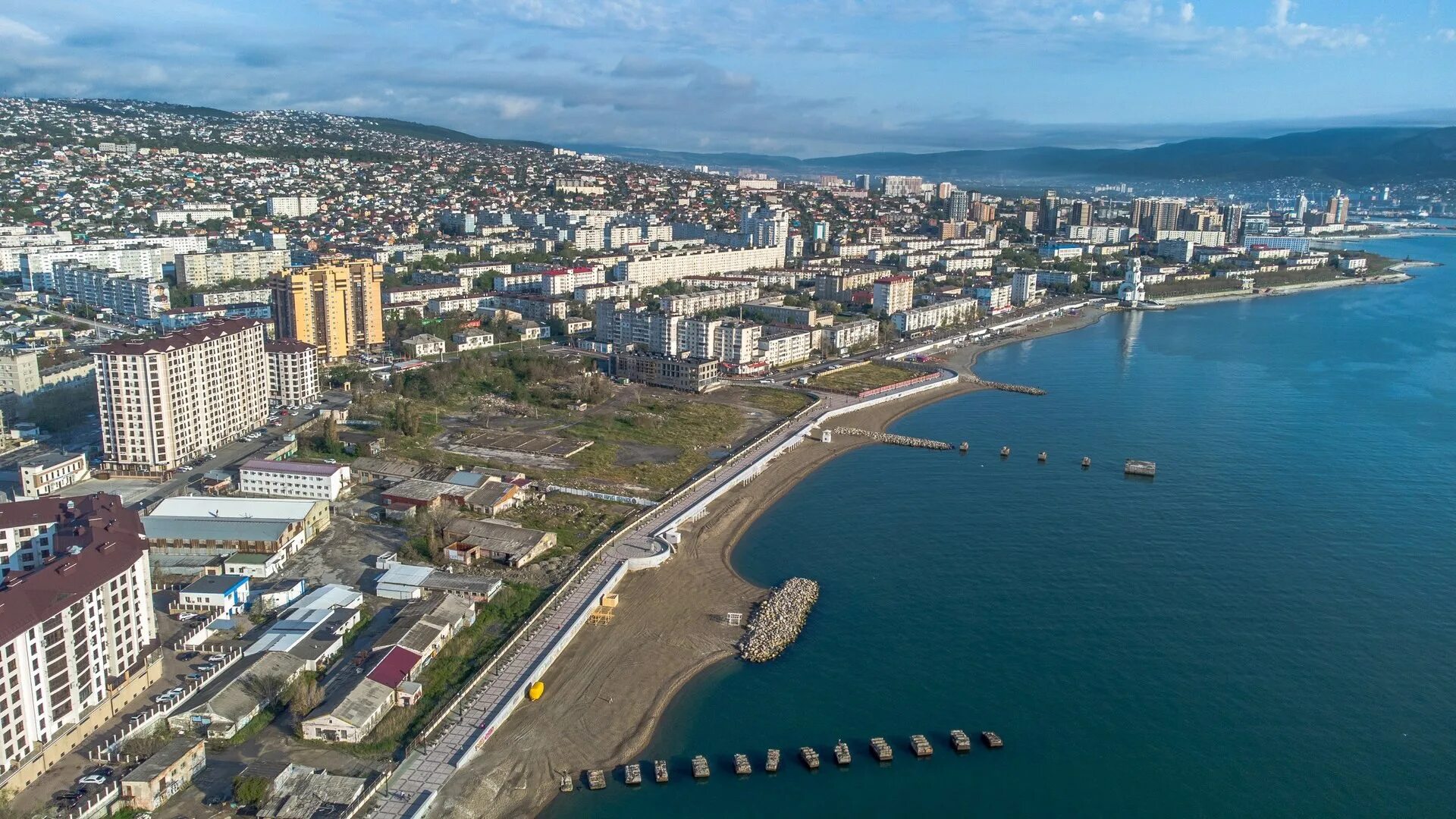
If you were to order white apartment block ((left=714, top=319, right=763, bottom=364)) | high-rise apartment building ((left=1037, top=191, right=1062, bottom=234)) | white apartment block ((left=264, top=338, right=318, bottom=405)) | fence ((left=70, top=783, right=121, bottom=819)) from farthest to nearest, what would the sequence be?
high-rise apartment building ((left=1037, top=191, right=1062, bottom=234)) → white apartment block ((left=714, top=319, right=763, bottom=364)) → white apartment block ((left=264, top=338, right=318, bottom=405)) → fence ((left=70, top=783, right=121, bottom=819))

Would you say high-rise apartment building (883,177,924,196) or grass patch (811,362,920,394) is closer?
grass patch (811,362,920,394)

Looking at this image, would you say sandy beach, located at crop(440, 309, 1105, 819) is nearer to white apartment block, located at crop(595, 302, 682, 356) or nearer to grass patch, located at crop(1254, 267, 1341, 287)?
white apartment block, located at crop(595, 302, 682, 356)

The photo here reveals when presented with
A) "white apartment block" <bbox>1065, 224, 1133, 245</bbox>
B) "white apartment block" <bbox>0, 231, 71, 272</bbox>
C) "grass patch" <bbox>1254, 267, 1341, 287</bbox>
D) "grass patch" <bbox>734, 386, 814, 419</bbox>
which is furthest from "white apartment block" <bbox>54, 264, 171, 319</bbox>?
"white apartment block" <bbox>1065, 224, 1133, 245</bbox>

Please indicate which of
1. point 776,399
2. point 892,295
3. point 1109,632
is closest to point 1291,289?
point 892,295

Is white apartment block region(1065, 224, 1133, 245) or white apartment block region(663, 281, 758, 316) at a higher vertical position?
white apartment block region(1065, 224, 1133, 245)

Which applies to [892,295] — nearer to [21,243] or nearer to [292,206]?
[292,206]

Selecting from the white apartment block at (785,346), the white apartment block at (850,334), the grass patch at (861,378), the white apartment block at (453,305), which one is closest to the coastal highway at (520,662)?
the grass patch at (861,378)

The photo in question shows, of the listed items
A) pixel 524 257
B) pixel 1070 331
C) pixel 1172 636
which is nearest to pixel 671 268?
pixel 524 257
